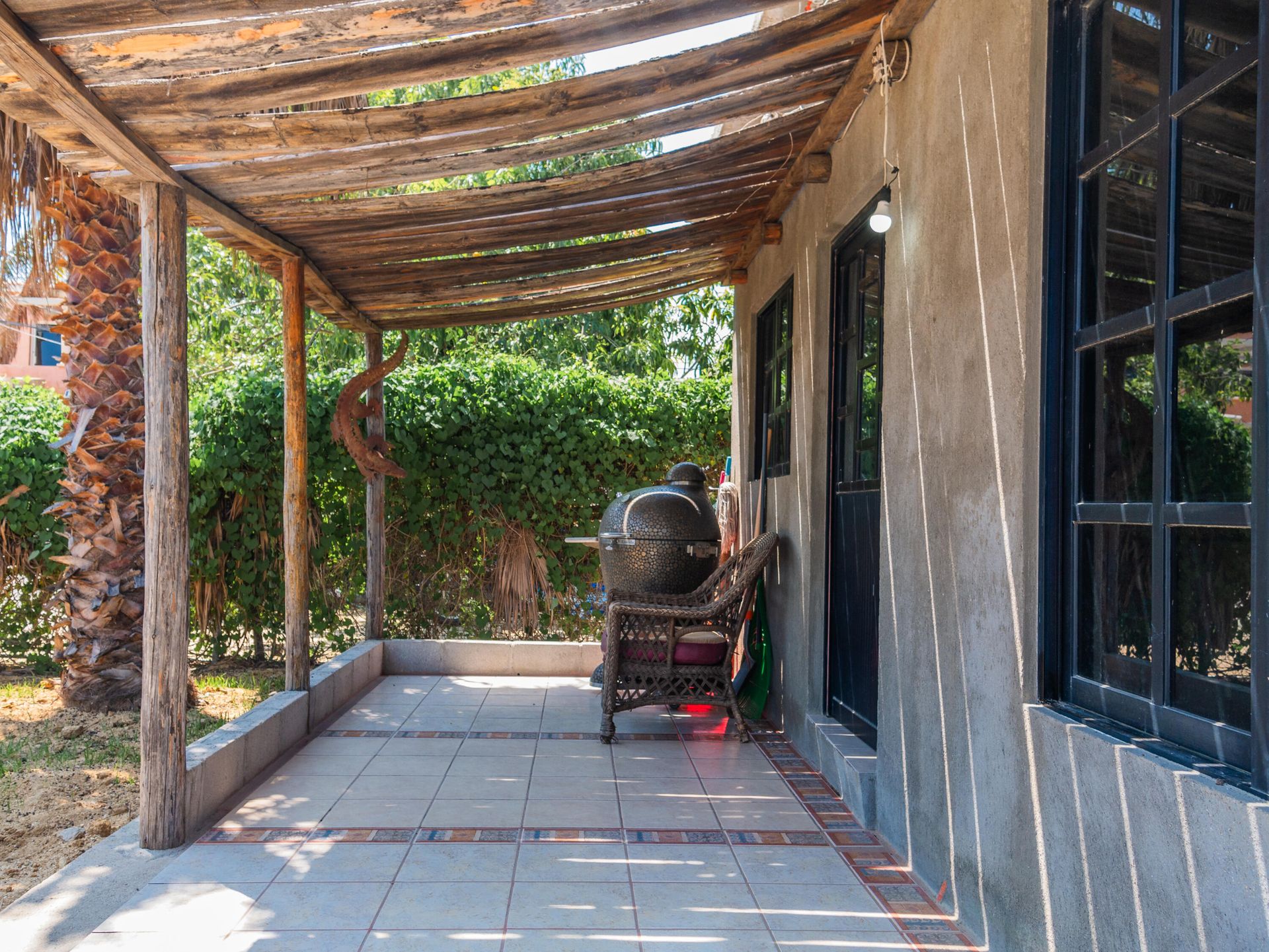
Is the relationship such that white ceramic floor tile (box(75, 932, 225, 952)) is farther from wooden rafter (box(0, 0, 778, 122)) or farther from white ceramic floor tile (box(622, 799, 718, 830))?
wooden rafter (box(0, 0, 778, 122))

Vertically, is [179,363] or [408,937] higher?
[179,363]

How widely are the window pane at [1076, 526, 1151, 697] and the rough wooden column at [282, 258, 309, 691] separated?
13.5 ft

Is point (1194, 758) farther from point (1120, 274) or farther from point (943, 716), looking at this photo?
point (943, 716)

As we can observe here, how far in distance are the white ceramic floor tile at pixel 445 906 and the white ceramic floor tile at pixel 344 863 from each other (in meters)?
0.16

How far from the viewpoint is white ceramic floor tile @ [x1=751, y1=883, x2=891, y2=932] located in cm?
308

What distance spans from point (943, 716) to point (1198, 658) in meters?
1.28

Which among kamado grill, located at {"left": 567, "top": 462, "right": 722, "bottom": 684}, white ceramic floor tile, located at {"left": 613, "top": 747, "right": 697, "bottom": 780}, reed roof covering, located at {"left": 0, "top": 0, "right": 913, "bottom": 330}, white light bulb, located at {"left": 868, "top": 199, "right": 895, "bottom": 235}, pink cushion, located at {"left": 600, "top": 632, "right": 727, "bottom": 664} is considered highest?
reed roof covering, located at {"left": 0, "top": 0, "right": 913, "bottom": 330}

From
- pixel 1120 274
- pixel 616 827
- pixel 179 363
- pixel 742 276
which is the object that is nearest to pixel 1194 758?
pixel 1120 274

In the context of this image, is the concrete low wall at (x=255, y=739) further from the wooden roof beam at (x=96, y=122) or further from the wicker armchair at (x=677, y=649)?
the wooden roof beam at (x=96, y=122)

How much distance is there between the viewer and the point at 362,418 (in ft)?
21.9

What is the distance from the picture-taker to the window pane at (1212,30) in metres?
1.83

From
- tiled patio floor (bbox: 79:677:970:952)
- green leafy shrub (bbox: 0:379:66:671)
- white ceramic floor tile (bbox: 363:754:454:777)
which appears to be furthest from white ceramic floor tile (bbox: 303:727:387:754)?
green leafy shrub (bbox: 0:379:66:671)

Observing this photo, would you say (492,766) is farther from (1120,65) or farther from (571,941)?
(1120,65)

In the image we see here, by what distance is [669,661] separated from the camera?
565 cm
